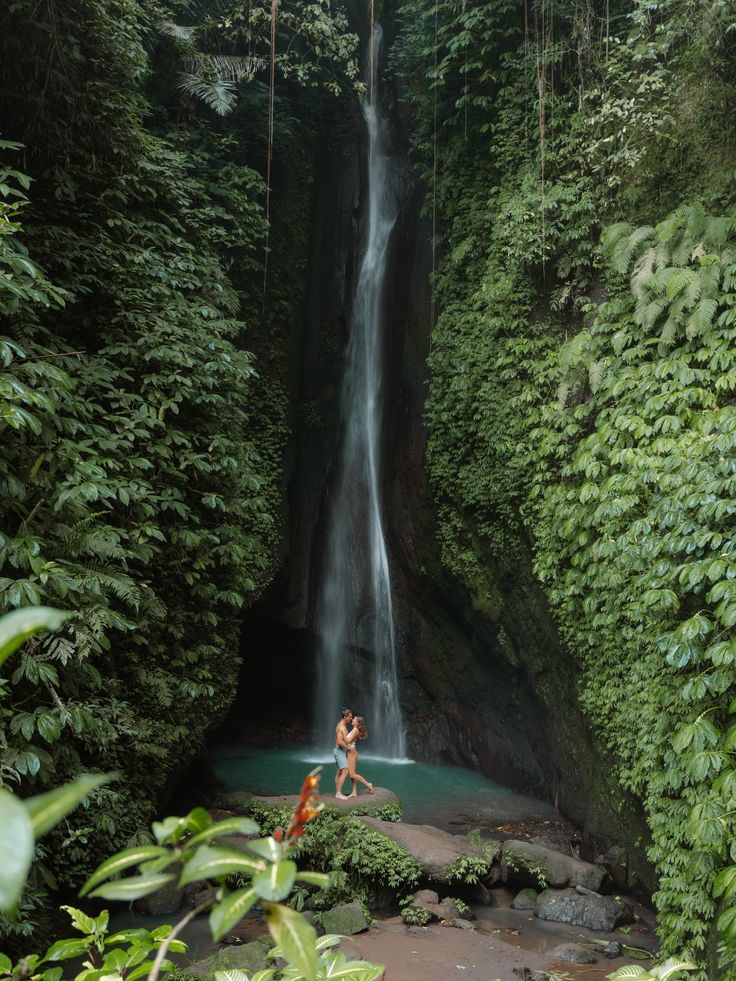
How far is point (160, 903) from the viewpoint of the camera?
705cm

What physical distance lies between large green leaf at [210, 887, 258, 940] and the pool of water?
28.1 ft

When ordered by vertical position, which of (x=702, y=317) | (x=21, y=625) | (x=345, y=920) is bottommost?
(x=345, y=920)

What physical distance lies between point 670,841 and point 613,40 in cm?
872

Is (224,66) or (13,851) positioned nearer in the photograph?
(13,851)

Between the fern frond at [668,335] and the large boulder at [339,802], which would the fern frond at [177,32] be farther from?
the large boulder at [339,802]

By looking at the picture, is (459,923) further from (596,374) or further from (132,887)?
(132,887)

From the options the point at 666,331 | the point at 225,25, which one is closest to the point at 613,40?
the point at 666,331

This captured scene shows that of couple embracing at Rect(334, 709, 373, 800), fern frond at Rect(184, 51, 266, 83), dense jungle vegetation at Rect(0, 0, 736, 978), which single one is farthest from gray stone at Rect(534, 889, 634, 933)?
fern frond at Rect(184, 51, 266, 83)

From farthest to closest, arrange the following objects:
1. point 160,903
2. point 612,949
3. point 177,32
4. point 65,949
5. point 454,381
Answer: point 454,381
point 177,32
point 160,903
point 612,949
point 65,949

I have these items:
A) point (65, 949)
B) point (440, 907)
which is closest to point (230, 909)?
point (65, 949)

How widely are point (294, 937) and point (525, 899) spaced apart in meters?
7.58

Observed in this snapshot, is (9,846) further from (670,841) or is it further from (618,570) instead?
(618,570)

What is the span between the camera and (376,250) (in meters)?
14.6

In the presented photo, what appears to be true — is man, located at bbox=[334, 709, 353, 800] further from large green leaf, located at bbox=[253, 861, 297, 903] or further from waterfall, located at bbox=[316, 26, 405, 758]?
large green leaf, located at bbox=[253, 861, 297, 903]
